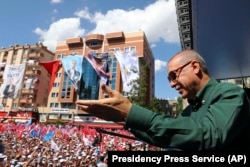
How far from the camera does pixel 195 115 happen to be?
1.20m

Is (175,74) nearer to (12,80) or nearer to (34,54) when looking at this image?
(12,80)

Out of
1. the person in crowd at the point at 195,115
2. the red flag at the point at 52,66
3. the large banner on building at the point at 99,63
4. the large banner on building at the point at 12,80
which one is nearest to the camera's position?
the person in crowd at the point at 195,115

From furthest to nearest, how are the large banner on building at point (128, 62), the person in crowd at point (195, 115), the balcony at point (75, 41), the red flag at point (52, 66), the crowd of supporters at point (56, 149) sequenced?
1. the balcony at point (75, 41)
2. the large banner on building at point (128, 62)
3. the red flag at point (52, 66)
4. the crowd of supporters at point (56, 149)
5. the person in crowd at point (195, 115)

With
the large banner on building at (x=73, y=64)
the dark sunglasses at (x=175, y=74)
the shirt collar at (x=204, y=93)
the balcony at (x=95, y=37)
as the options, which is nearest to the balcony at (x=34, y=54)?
the balcony at (x=95, y=37)

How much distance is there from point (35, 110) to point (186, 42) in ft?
125

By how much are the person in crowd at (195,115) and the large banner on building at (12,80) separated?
24.0 metres

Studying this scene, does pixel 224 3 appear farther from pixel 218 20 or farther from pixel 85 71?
pixel 85 71

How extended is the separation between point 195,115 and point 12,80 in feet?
81.8

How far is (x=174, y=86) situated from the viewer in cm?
124

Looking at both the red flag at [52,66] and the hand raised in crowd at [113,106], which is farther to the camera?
the red flag at [52,66]

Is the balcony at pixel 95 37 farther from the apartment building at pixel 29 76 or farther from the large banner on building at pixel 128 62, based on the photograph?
the large banner on building at pixel 128 62

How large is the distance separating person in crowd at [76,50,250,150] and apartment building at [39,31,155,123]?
49.7m

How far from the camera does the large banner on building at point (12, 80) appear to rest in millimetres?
23250

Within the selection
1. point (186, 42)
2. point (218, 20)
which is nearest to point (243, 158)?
point (218, 20)
